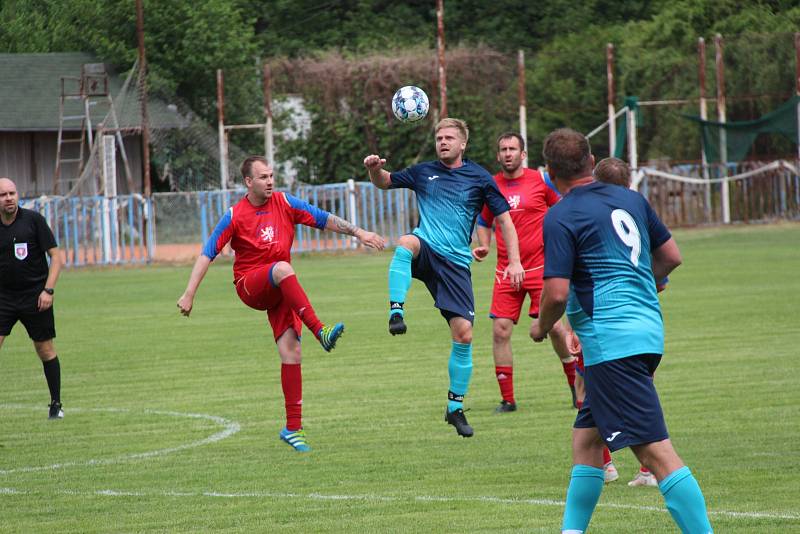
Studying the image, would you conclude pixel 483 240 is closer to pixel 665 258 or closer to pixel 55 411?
pixel 55 411

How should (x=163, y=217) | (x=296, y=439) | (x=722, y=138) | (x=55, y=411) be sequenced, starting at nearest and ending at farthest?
1. (x=296, y=439)
2. (x=55, y=411)
3. (x=163, y=217)
4. (x=722, y=138)

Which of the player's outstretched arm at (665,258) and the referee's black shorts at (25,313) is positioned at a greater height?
the player's outstretched arm at (665,258)

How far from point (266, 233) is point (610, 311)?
14.7 ft

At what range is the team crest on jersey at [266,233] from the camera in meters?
9.81

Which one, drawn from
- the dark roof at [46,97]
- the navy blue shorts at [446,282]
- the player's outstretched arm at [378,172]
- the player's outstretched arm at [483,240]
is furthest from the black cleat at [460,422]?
the dark roof at [46,97]

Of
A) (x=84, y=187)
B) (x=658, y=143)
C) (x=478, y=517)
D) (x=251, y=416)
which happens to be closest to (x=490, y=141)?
(x=658, y=143)

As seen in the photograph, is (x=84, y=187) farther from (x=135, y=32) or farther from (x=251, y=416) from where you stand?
(x=251, y=416)

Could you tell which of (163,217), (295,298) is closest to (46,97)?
(163,217)

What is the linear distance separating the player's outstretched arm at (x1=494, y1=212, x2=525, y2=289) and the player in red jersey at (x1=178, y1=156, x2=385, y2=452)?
3.15ft

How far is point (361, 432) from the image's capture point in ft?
33.4

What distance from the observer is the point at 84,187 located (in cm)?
3931

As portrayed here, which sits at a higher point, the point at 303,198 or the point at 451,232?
the point at 303,198

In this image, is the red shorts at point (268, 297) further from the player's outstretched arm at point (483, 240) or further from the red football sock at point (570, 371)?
the red football sock at point (570, 371)

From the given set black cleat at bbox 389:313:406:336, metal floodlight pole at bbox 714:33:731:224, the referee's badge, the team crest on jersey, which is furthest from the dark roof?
black cleat at bbox 389:313:406:336
